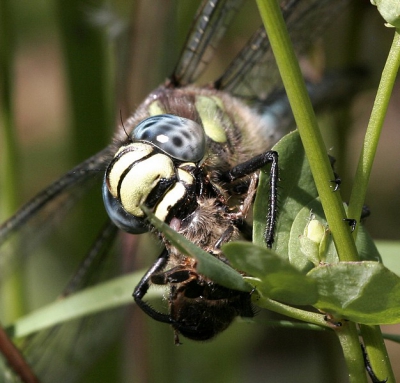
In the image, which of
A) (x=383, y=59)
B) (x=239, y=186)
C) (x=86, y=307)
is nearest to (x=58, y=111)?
(x=383, y=59)

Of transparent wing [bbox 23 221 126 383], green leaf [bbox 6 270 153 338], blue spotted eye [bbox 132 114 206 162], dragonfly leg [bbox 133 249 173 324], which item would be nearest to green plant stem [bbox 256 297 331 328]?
dragonfly leg [bbox 133 249 173 324]

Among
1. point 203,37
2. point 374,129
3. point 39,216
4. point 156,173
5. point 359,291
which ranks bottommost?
point 39,216

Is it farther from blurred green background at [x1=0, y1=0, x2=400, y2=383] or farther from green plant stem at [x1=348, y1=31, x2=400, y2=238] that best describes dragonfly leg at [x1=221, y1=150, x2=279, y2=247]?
blurred green background at [x1=0, y1=0, x2=400, y2=383]

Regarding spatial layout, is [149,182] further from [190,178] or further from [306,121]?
[306,121]

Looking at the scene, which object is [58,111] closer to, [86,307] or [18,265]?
[18,265]

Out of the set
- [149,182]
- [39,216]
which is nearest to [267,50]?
[39,216]
